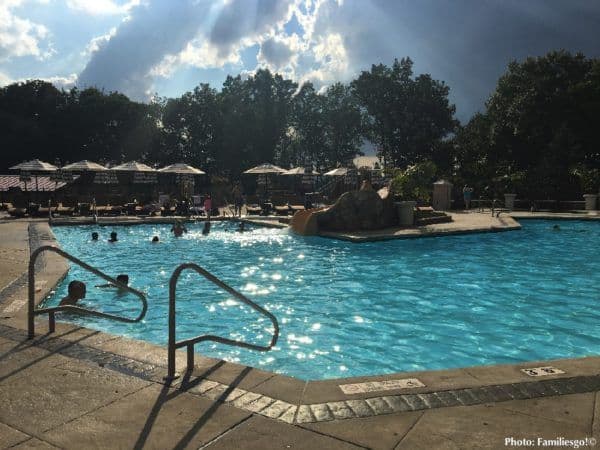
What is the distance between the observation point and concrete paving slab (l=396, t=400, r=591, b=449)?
2.86 m

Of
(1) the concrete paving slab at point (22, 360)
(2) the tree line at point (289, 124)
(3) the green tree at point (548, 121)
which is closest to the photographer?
(1) the concrete paving slab at point (22, 360)

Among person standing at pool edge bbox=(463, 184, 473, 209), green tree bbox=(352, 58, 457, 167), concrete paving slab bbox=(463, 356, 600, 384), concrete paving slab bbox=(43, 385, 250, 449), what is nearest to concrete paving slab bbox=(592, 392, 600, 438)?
concrete paving slab bbox=(463, 356, 600, 384)

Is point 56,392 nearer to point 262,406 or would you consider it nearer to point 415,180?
point 262,406

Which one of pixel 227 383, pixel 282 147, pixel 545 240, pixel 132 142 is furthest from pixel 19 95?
pixel 227 383

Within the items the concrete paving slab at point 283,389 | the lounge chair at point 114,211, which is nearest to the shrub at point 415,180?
the lounge chair at point 114,211

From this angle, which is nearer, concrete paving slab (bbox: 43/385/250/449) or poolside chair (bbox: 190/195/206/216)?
concrete paving slab (bbox: 43/385/250/449)

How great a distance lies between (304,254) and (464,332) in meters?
7.38

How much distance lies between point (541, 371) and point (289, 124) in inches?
2029

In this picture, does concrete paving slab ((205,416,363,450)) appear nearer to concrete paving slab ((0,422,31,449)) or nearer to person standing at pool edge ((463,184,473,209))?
concrete paving slab ((0,422,31,449))

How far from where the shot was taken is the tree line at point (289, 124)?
34.9 m

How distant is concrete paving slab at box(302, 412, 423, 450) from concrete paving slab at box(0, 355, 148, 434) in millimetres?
1646

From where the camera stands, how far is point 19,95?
161ft

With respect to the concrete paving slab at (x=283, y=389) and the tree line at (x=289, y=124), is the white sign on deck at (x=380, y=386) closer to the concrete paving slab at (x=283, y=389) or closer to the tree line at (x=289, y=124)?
the concrete paving slab at (x=283, y=389)

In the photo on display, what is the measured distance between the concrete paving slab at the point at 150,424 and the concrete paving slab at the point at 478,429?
1.23 m
